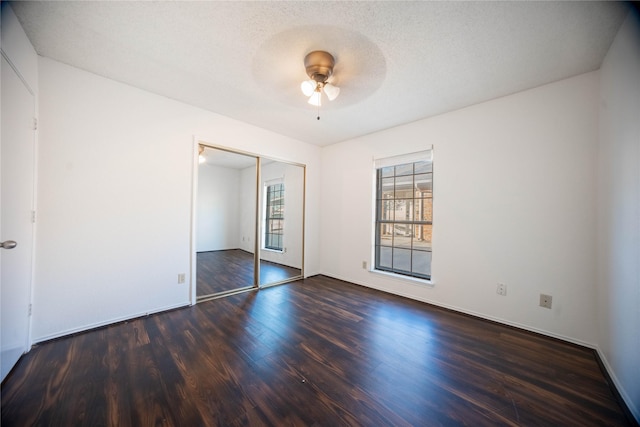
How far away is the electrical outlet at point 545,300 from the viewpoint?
222 cm

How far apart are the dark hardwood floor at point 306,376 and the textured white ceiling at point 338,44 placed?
2.50 m

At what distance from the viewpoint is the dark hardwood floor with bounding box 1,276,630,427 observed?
4.35ft

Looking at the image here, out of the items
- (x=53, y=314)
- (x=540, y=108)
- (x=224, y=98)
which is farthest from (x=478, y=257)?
(x=53, y=314)

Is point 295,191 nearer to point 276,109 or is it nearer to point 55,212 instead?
point 276,109

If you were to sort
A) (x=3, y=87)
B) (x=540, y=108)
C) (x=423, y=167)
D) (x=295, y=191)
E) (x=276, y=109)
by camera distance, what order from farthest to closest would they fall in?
(x=295, y=191)
(x=423, y=167)
(x=276, y=109)
(x=540, y=108)
(x=3, y=87)

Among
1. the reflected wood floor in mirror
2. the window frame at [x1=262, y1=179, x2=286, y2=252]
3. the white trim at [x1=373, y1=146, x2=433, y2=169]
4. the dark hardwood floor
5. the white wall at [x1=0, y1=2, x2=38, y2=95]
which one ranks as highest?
the white wall at [x1=0, y1=2, x2=38, y2=95]

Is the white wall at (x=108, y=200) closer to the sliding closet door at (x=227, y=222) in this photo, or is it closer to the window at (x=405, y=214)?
the sliding closet door at (x=227, y=222)

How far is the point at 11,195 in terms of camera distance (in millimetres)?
1586

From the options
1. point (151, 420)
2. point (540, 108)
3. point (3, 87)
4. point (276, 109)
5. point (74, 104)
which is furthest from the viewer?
point (276, 109)

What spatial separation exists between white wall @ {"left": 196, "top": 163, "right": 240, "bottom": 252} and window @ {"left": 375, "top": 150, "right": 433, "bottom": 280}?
242cm

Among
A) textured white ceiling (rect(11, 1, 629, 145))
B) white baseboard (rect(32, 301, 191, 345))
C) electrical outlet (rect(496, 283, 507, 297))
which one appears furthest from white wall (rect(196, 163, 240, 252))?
electrical outlet (rect(496, 283, 507, 297))

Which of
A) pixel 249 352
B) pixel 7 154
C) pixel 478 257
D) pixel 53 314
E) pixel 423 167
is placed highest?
pixel 423 167

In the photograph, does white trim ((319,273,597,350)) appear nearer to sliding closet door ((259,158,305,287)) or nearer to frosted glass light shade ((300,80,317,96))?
sliding closet door ((259,158,305,287))

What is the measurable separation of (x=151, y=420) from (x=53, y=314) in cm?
164
